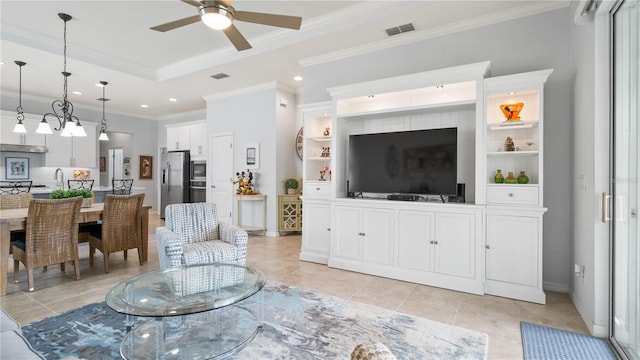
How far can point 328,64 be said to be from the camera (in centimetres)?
458

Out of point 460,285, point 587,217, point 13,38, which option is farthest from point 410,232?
point 13,38

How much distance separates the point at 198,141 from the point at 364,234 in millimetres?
5419

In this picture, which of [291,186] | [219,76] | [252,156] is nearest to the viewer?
[219,76]

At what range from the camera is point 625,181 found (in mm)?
2145

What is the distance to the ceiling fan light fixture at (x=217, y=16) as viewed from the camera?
2.20 m

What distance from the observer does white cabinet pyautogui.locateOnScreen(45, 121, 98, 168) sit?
7.20m

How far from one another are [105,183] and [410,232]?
31.8 feet

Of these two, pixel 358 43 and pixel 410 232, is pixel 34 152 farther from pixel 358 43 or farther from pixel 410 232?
pixel 410 232

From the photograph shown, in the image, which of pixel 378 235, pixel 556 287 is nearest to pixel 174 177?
pixel 378 235

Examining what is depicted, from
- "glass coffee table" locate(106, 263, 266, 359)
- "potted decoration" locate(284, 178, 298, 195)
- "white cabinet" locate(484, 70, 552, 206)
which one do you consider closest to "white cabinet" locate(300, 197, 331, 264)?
"potted decoration" locate(284, 178, 298, 195)

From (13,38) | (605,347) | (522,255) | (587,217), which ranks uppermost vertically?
(13,38)

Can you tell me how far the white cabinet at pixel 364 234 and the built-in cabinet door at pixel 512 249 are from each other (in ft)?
3.27

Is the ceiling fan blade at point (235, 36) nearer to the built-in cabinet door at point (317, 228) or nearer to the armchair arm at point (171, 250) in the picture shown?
the armchair arm at point (171, 250)

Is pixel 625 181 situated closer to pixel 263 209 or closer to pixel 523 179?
pixel 523 179
